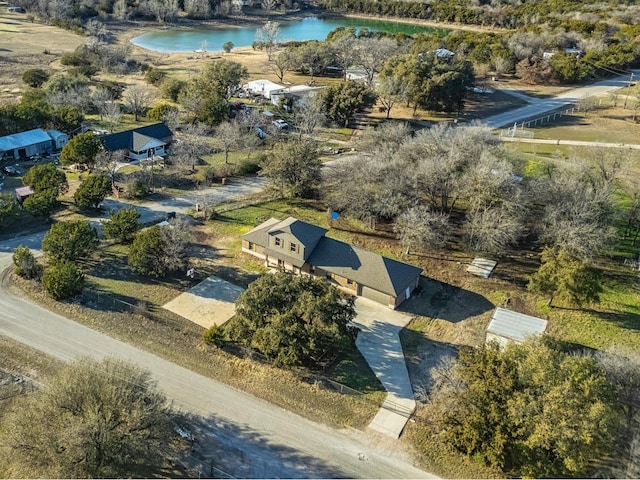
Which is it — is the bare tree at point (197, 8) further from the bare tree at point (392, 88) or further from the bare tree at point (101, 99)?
the bare tree at point (392, 88)

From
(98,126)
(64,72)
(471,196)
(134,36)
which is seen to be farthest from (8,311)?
(134,36)

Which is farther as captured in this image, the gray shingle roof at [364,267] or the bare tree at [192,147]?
the bare tree at [192,147]

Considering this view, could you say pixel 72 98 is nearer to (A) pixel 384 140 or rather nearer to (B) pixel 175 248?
(B) pixel 175 248

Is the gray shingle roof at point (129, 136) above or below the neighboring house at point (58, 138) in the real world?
above

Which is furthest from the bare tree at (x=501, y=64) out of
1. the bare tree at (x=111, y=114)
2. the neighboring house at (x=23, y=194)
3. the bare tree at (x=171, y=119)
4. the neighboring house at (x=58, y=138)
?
the neighboring house at (x=23, y=194)

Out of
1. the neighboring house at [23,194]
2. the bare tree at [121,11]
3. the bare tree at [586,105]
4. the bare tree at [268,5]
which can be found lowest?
the neighboring house at [23,194]

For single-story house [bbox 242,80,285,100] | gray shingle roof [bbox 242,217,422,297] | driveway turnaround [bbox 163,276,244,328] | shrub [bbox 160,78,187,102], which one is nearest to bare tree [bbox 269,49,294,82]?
single-story house [bbox 242,80,285,100]

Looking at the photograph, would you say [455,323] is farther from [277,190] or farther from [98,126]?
[98,126]
